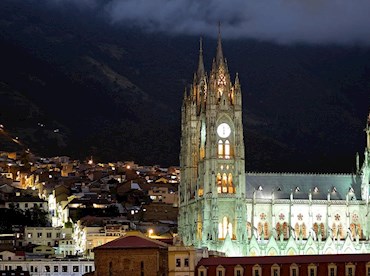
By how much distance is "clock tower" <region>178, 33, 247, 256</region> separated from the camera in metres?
136

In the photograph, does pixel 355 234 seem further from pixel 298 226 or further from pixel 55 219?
pixel 55 219

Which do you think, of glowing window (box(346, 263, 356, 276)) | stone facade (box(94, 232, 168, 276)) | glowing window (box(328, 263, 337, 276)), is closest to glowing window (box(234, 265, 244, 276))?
stone facade (box(94, 232, 168, 276))

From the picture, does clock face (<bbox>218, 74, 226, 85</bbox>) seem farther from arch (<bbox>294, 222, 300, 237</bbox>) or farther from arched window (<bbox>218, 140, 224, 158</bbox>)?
arch (<bbox>294, 222, 300, 237</bbox>)

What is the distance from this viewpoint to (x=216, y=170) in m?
138

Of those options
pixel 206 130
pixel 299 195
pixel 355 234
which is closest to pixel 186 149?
pixel 206 130

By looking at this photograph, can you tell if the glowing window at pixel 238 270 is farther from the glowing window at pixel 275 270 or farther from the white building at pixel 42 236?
the white building at pixel 42 236

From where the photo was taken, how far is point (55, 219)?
19175 centimetres

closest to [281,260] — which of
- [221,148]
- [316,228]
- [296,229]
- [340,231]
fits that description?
[221,148]

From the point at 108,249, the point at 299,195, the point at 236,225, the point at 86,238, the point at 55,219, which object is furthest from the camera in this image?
the point at 55,219

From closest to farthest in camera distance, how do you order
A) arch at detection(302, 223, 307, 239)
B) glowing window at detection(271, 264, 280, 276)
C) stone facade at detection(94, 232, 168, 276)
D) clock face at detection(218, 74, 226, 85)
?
glowing window at detection(271, 264, 280, 276)
stone facade at detection(94, 232, 168, 276)
clock face at detection(218, 74, 226, 85)
arch at detection(302, 223, 307, 239)

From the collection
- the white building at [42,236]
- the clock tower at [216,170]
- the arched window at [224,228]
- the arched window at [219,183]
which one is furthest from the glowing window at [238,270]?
the white building at [42,236]

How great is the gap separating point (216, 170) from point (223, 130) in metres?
5.75

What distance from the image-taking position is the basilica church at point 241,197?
448 feet

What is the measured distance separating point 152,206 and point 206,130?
2159 inches
